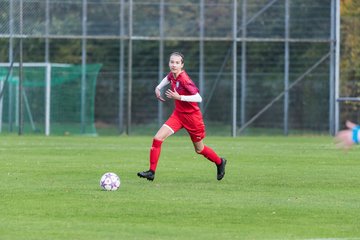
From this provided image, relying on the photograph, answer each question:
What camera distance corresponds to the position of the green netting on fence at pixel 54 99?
39156mm

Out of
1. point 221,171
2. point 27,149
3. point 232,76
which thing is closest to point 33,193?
point 221,171

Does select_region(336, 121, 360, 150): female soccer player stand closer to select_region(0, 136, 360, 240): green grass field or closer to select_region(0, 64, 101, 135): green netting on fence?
select_region(0, 136, 360, 240): green grass field

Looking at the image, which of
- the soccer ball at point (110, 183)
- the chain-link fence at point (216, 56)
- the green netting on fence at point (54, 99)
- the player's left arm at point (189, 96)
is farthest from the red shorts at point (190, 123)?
the chain-link fence at point (216, 56)

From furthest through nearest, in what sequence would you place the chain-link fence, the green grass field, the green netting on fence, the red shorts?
1. the chain-link fence
2. the green netting on fence
3. the red shorts
4. the green grass field

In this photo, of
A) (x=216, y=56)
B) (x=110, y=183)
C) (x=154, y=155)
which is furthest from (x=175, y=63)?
(x=216, y=56)

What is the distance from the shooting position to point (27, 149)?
89.7 ft

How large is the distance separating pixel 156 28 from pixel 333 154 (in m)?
15.5

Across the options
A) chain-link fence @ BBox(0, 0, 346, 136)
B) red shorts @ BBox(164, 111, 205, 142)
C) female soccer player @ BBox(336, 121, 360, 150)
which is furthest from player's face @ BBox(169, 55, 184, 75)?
chain-link fence @ BBox(0, 0, 346, 136)

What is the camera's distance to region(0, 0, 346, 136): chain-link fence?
40.2 meters

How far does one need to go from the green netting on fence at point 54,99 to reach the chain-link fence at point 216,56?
0.39 m

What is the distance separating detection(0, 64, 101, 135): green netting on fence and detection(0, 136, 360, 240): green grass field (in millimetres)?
14182

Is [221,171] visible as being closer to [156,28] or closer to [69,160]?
[69,160]

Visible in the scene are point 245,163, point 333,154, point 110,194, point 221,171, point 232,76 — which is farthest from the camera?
point 232,76

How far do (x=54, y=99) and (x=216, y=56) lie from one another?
6.04m
